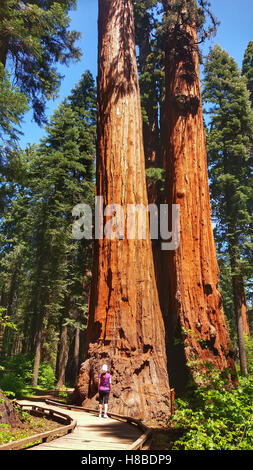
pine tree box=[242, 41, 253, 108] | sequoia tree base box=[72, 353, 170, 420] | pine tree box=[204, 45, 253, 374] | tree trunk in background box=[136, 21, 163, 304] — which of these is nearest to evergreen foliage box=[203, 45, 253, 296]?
pine tree box=[204, 45, 253, 374]

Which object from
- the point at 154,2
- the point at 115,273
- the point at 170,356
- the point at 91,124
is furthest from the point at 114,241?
the point at 91,124

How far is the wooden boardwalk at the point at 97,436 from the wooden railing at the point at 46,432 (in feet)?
0.33

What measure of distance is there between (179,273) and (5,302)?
26.5 m

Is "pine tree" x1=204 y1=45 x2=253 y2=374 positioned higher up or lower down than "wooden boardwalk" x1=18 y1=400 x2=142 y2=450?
higher up

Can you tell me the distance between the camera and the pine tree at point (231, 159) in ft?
59.7

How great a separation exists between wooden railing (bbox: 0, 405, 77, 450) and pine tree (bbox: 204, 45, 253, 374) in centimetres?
1207

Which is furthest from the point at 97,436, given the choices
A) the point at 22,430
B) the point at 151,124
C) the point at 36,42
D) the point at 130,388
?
the point at 151,124

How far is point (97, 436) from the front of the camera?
16.1 feet

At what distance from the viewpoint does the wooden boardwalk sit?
4180 mm

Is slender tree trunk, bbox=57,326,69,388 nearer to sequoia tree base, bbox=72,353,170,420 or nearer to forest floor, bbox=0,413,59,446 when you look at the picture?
sequoia tree base, bbox=72,353,170,420

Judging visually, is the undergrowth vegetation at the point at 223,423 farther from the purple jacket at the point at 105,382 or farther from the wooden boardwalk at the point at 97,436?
the purple jacket at the point at 105,382
